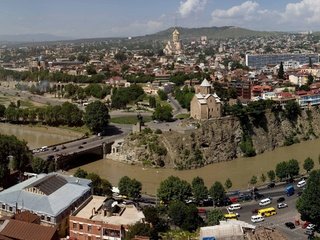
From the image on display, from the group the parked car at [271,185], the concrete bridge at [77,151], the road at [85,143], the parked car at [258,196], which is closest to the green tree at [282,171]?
the parked car at [271,185]

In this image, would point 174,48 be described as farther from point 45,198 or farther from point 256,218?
point 45,198

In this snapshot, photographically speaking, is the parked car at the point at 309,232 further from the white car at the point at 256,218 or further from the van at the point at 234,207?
the van at the point at 234,207

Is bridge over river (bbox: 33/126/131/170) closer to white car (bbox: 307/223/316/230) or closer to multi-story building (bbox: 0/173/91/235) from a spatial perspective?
multi-story building (bbox: 0/173/91/235)

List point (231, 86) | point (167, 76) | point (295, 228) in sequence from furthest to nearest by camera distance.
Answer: point (167, 76), point (231, 86), point (295, 228)

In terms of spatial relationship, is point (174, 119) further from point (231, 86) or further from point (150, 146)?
point (231, 86)

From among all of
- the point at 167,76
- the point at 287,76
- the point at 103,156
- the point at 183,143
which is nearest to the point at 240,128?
the point at 183,143
